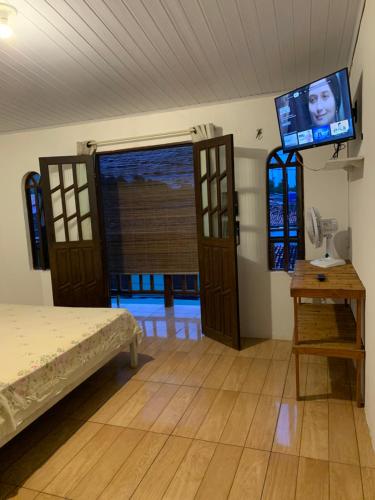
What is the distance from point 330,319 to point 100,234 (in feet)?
8.94

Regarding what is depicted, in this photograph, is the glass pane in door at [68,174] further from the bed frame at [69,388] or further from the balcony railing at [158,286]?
the bed frame at [69,388]

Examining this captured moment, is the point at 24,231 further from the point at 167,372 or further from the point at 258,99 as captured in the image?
the point at 258,99

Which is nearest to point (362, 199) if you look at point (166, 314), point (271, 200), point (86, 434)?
point (271, 200)

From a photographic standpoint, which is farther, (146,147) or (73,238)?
(73,238)

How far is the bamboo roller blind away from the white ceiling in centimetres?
101

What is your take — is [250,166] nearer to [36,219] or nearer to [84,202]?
Result: [84,202]

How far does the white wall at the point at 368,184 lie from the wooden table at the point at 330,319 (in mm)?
111

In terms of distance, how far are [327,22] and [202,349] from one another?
2965 mm

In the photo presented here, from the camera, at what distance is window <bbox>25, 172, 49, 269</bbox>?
4797mm

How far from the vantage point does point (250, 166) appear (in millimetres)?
3830

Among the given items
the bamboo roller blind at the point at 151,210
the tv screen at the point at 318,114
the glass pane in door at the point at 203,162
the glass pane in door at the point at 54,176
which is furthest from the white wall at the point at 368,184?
the glass pane in door at the point at 54,176

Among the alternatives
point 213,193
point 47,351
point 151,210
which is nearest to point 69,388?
point 47,351

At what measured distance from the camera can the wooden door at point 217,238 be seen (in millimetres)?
3555

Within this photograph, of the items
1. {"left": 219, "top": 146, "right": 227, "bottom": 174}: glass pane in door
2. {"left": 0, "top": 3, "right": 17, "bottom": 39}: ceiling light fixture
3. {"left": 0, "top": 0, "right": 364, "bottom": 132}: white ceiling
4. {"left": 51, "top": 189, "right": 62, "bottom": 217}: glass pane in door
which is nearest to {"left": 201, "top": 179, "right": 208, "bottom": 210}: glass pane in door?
{"left": 219, "top": 146, "right": 227, "bottom": 174}: glass pane in door
